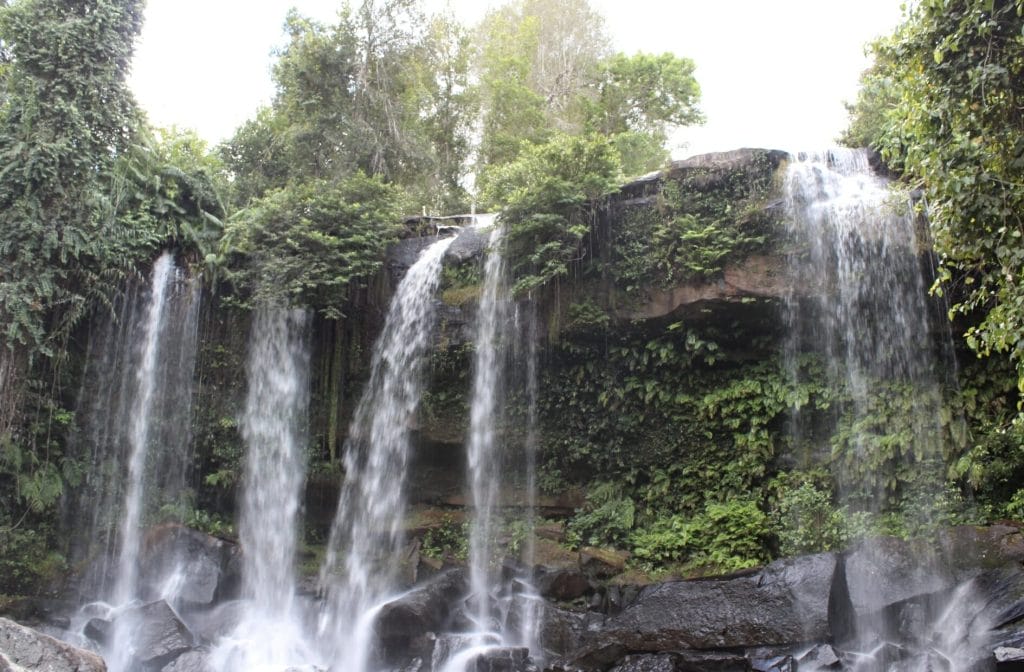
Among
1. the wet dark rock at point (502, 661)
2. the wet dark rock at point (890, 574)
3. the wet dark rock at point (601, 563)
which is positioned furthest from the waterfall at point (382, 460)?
the wet dark rock at point (890, 574)

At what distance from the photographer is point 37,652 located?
6.08m

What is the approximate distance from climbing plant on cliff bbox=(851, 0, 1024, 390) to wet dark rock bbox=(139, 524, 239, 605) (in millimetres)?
10578

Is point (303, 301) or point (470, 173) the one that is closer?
point (303, 301)

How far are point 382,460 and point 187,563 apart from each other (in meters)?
3.33

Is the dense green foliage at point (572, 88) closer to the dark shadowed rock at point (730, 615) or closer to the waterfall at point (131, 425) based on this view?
the waterfall at point (131, 425)

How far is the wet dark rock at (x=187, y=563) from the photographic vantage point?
1155cm

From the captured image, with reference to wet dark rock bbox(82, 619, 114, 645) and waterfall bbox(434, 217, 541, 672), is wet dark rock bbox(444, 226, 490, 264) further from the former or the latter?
wet dark rock bbox(82, 619, 114, 645)

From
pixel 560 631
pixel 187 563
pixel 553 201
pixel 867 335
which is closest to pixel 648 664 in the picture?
pixel 560 631

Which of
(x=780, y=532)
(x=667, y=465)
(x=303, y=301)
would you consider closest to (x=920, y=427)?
(x=780, y=532)

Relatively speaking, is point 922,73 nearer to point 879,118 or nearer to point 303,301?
point 879,118

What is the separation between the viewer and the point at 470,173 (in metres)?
23.6

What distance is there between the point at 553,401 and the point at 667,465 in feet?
6.92

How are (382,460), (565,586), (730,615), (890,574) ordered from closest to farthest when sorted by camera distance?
(730,615) < (890,574) < (565,586) < (382,460)

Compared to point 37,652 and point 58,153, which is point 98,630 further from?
point 58,153
